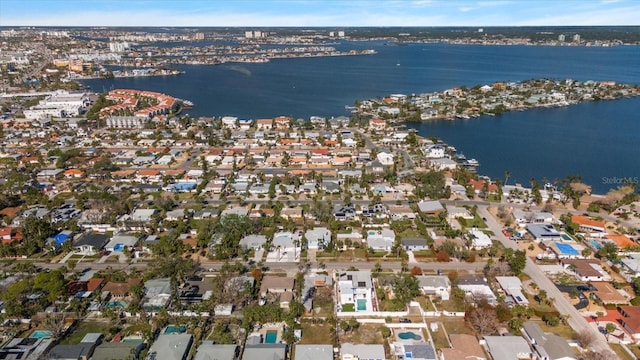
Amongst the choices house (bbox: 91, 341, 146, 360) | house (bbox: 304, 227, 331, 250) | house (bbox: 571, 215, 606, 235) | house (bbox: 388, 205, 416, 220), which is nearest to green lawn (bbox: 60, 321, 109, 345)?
house (bbox: 91, 341, 146, 360)

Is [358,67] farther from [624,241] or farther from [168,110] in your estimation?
[624,241]

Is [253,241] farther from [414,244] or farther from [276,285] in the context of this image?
[414,244]

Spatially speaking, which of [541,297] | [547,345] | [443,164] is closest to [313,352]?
[547,345]

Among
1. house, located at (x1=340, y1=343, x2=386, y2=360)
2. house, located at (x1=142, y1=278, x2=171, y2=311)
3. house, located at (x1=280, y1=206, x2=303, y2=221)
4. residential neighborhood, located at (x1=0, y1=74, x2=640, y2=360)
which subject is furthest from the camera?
house, located at (x1=280, y1=206, x2=303, y2=221)

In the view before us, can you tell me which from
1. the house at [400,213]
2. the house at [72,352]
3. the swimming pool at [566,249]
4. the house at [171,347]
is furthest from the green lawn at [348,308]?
the swimming pool at [566,249]

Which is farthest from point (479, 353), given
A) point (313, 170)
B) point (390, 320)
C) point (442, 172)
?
point (313, 170)

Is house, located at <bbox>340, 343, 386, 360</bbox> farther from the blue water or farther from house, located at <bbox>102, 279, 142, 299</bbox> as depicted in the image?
the blue water
